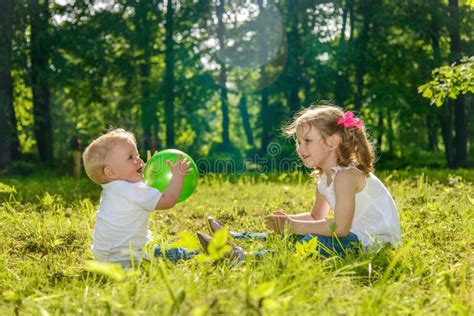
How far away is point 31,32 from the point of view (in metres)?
17.9

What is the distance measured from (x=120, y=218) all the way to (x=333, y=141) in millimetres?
1669

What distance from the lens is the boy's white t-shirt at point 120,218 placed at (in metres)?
3.96

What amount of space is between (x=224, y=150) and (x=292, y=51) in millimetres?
6746

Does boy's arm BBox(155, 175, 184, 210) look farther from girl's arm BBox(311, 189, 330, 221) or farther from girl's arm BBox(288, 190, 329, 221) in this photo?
girl's arm BBox(311, 189, 330, 221)

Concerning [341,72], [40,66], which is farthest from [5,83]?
[341,72]

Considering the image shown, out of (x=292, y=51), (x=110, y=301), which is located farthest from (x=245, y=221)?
(x=292, y=51)

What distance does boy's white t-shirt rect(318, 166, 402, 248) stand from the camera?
13.6ft

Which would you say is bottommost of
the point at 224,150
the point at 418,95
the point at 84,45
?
the point at 224,150

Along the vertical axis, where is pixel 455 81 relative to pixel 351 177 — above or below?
above

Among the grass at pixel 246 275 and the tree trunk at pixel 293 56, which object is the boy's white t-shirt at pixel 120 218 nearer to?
the grass at pixel 246 275

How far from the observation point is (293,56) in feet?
71.1

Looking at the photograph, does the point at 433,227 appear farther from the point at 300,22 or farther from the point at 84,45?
the point at 300,22

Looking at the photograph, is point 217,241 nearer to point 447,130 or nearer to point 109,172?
point 109,172

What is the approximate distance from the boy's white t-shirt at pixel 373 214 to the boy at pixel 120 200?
124 centimetres
